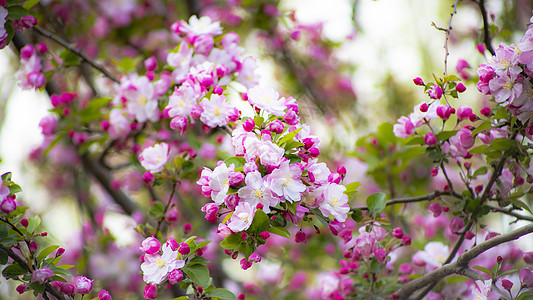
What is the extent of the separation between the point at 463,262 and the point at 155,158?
0.78 metres

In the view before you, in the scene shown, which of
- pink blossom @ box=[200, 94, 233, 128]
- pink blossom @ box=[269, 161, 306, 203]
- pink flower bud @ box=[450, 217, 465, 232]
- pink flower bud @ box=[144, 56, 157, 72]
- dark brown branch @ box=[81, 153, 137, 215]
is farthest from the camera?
dark brown branch @ box=[81, 153, 137, 215]

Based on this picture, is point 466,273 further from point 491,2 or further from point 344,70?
point 344,70

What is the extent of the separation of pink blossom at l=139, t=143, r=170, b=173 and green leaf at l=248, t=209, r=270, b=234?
1.29ft

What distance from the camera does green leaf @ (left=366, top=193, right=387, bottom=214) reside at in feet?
3.55

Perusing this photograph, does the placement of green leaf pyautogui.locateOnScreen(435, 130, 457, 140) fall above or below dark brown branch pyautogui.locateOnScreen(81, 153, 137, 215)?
above

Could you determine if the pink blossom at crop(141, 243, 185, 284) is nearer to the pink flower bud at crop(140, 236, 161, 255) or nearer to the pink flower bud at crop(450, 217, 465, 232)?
the pink flower bud at crop(140, 236, 161, 255)

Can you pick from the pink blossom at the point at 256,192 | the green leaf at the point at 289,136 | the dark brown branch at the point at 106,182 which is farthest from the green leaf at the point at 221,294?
the dark brown branch at the point at 106,182

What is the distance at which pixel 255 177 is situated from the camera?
0.87 metres

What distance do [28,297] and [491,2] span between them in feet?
8.66

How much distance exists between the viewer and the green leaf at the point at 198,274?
3.13ft

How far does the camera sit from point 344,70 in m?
2.81

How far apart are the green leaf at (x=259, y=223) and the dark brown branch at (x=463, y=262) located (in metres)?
0.45

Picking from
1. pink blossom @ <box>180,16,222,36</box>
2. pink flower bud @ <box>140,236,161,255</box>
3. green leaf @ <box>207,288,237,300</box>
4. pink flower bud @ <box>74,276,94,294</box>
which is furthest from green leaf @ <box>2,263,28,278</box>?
pink blossom @ <box>180,16,222,36</box>

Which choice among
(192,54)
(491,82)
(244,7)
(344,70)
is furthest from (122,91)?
(344,70)
